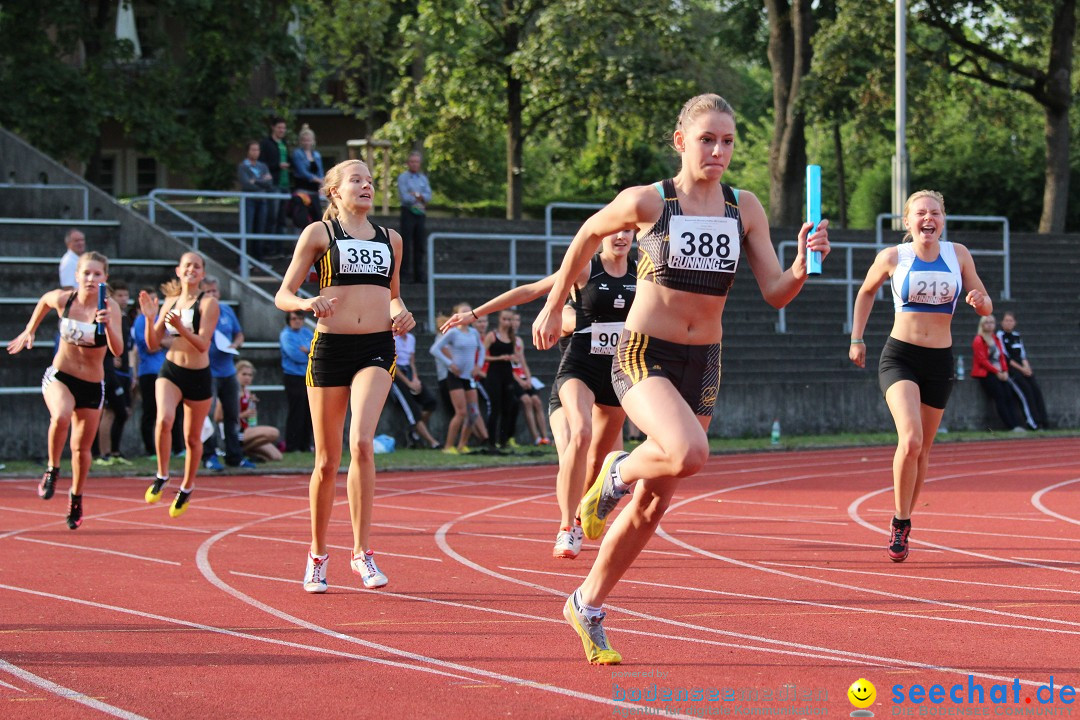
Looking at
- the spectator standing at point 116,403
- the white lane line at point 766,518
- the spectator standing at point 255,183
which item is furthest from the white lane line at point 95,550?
the spectator standing at point 255,183

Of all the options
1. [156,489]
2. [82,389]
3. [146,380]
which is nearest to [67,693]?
[82,389]

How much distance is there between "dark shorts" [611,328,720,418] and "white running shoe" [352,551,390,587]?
2.41 m

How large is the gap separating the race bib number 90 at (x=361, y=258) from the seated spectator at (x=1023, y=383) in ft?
53.3

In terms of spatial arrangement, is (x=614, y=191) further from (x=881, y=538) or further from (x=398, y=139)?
(x=881, y=538)

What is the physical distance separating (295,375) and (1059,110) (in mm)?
24302

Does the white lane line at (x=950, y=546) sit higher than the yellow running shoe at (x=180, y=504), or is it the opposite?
the yellow running shoe at (x=180, y=504)

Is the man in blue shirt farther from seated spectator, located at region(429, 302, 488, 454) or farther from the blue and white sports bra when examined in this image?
the blue and white sports bra

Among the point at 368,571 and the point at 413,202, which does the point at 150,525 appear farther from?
the point at 413,202

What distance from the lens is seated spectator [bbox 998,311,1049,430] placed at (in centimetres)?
2259

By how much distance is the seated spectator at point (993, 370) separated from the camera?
2248 centimetres

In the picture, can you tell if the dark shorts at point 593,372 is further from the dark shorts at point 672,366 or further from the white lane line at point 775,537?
the dark shorts at point 672,366

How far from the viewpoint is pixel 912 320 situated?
31.5ft

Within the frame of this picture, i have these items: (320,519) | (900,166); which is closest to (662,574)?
(320,519)

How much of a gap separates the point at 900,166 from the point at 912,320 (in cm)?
2106
